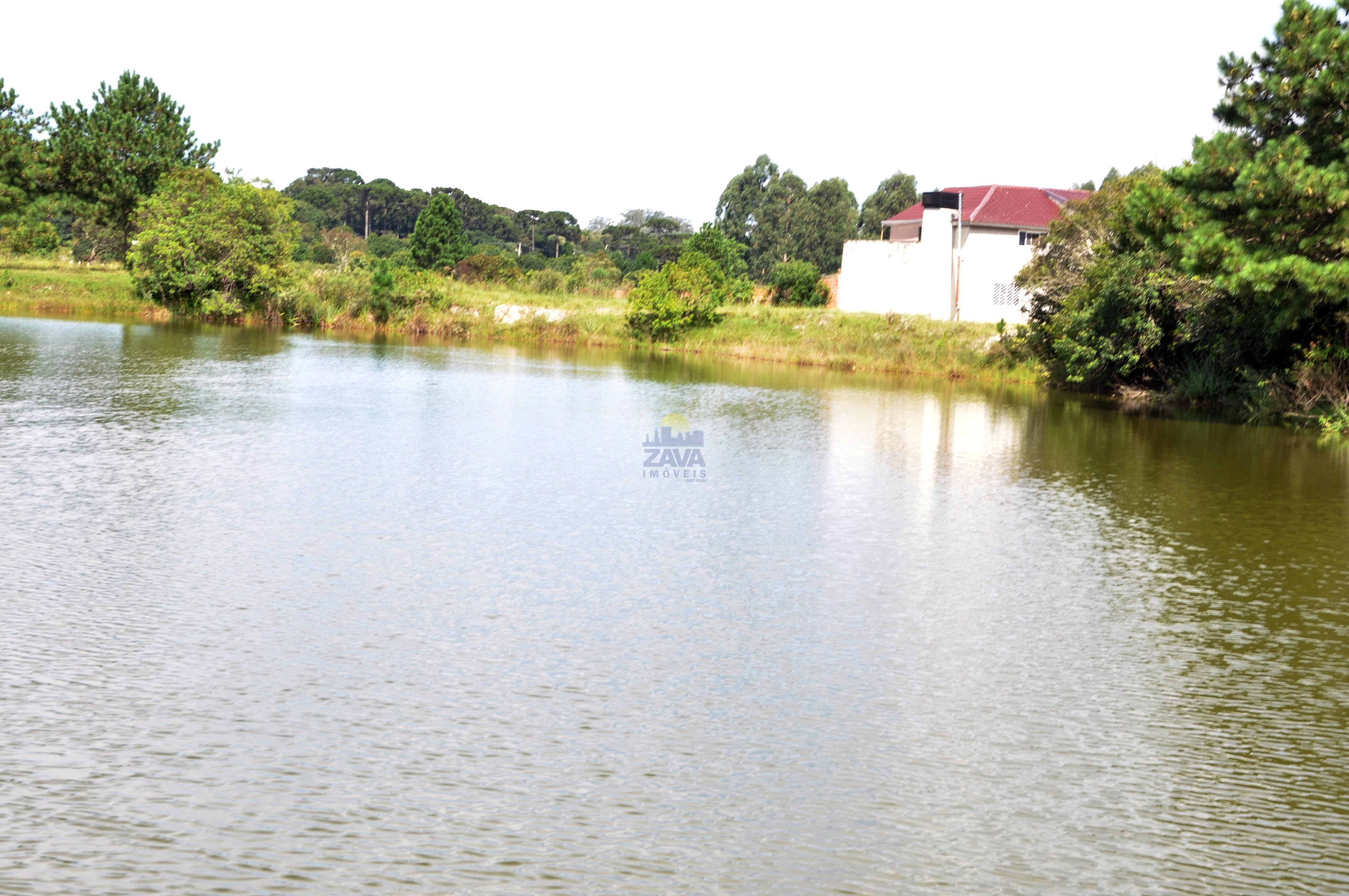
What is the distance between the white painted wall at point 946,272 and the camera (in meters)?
51.5

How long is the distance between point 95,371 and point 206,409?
7.10 metres

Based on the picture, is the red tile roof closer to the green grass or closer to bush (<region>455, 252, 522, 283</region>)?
bush (<region>455, 252, 522, 283</region>)

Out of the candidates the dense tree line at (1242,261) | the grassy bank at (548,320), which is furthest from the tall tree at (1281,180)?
the grassy bank at (548,320)

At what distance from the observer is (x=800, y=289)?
A: 56.7m

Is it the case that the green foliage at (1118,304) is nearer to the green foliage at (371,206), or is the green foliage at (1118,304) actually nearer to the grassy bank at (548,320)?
the grassy bank at (548,320)

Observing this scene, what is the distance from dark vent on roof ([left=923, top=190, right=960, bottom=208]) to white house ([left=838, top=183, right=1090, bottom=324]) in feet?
0.13

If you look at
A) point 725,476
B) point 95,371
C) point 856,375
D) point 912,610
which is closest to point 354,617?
point 912,610

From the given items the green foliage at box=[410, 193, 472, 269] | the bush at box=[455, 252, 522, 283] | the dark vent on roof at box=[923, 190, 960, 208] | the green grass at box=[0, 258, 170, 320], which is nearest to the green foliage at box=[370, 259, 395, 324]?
the green grass at box=[0, 258, 170, 320]

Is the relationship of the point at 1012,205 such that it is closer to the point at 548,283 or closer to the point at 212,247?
the point at 548,283

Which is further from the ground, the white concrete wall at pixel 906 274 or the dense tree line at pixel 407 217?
the dense tree line at pixel 407 217

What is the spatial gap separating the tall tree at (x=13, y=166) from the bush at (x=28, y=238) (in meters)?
1.62

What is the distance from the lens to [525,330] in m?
51.2

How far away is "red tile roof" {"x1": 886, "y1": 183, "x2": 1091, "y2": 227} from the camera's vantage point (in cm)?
5225

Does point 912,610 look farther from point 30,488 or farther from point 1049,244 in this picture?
point 1049,244
